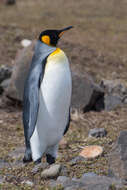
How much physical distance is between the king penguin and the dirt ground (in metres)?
0.32

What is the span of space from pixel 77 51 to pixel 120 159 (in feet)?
19.1

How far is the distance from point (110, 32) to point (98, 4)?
5418 millimetres

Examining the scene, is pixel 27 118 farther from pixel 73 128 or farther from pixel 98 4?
pixel 98 4

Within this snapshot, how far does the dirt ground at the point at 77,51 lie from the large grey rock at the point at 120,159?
0.25 meters

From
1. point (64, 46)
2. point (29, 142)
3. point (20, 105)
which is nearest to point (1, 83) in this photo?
point (20, 105)

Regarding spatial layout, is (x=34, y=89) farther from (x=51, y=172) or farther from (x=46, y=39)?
(x=51, y=172)

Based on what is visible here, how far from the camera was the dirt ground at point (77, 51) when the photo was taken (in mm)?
3787

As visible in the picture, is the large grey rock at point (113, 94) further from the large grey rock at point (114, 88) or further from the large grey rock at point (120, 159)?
the large grey rock at point (120, 159)

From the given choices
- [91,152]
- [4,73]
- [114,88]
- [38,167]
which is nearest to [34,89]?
[38,167]

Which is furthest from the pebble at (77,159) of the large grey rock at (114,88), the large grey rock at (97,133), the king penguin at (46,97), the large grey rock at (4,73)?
the large grey rock at (4,73)

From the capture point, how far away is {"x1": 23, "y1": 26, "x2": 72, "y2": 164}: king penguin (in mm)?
3486

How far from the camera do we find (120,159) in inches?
123

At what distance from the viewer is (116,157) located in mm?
3174

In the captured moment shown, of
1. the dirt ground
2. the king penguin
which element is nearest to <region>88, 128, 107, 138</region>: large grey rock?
the dirt ground
